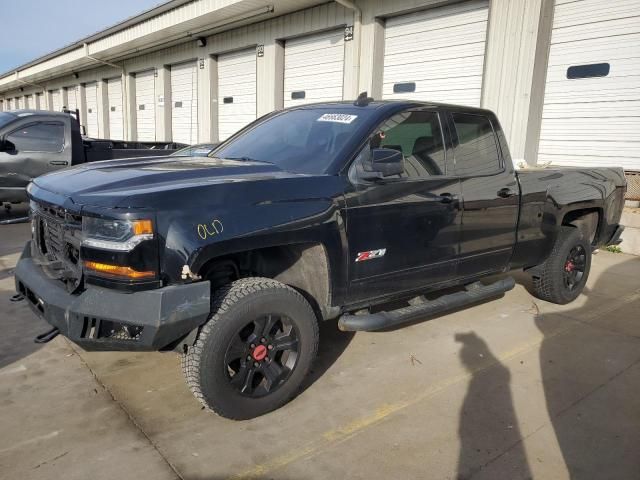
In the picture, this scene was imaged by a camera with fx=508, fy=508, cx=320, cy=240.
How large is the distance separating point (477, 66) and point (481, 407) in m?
8.39

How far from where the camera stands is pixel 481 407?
3.19 m

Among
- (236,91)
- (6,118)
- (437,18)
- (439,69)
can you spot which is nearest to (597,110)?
(439,69)

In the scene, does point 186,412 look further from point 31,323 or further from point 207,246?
point 31,323

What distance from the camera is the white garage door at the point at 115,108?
23781 millimetres

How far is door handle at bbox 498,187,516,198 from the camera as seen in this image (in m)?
4.22

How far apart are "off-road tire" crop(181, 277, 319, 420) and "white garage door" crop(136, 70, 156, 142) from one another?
19.6 metres

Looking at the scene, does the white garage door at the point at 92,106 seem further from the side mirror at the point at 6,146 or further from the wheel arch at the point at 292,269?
the wheel arch at the point at 292,269

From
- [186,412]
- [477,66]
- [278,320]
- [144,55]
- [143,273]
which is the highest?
[144,55]

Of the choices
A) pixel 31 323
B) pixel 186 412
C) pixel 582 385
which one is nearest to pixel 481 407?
pixel 582 385

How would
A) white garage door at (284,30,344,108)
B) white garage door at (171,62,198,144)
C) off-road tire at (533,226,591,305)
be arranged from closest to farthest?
off-road tire at (533,226,591,305), white garage door at (284,30,344,108), white garage door at (171,62,198,144)

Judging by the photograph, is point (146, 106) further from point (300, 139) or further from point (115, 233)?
point (115, 233)

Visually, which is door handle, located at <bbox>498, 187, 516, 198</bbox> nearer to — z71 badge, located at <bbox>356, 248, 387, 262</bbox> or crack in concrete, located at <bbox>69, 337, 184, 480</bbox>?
z71 badge, located at <bbox>356, 248, 387, 262</bbox>

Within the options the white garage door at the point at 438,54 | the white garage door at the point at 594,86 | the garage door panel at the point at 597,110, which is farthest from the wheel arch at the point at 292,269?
the white garage door at the point at 438,54

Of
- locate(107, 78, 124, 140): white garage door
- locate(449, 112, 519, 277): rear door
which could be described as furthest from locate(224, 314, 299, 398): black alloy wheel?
locate(107, 78, 124, 140): white garage door
